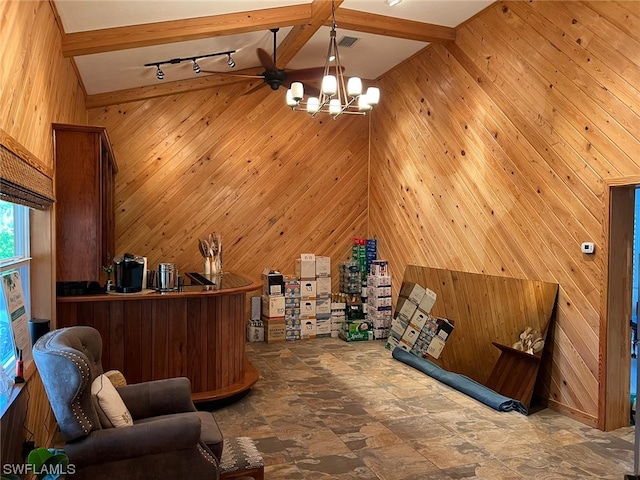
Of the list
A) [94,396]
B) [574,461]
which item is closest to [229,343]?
[94,396]

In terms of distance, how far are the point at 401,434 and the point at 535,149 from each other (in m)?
2.88

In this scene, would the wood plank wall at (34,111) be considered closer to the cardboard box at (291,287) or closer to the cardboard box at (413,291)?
the cardboard box at (291,287)

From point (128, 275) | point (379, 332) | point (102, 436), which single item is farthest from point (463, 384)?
point (102, 436)

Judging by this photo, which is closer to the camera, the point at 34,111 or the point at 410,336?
the point at 34,111

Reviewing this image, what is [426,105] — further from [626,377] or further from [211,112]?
[626,377]

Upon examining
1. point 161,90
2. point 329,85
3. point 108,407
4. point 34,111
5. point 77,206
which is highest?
point 161,90

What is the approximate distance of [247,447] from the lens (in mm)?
3039

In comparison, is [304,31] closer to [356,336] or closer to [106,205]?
[106,205]

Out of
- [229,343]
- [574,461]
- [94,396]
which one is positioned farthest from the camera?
[229,343]

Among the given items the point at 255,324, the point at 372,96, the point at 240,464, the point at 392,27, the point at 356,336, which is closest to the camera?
the point at 240,464

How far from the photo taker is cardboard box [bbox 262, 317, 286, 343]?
6840 mm

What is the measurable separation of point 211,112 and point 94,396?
5201 mm

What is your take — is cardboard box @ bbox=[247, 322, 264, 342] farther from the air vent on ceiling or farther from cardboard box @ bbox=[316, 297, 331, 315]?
the air vent on ceiling

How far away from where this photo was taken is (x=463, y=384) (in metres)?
4.90
